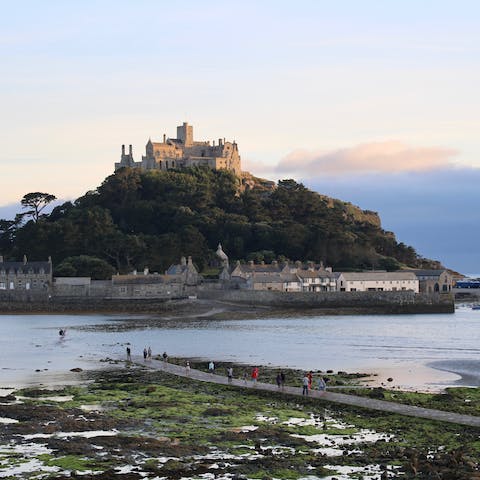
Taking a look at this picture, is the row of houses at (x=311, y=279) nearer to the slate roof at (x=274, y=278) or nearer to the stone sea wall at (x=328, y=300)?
the slate roof at (x=274, y=278)

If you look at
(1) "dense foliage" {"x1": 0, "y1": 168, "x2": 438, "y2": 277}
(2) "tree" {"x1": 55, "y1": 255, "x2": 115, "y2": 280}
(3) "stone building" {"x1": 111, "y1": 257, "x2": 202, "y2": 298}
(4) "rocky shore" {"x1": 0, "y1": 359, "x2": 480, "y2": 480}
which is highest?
(1) "dense foliage" {"x1": 0, "y1": 168, "x2": 438, "y2": 277}

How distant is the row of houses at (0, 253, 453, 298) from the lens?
299ft

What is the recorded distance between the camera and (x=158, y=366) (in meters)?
37.9

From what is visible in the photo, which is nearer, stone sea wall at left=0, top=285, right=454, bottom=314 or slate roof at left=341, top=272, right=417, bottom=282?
stone sea wall at left=0, top=285, right=454, bottom=314

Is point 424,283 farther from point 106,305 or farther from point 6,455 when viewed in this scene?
point 6,455

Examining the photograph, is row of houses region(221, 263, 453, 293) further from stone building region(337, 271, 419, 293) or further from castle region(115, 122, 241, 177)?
castle region(115, 122, 241, 177)

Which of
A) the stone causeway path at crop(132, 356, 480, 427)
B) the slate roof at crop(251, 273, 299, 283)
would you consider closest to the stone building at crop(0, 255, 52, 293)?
the slate roof at crop(251, 273, 299, 283)

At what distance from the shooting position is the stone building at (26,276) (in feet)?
313

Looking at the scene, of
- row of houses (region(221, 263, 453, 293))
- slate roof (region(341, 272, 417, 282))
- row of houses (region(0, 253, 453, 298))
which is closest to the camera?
row of houses (region(0, 253, 453, 298))

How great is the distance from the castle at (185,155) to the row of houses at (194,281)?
35.8 meters

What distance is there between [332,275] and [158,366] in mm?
59831

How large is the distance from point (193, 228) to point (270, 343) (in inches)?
2108

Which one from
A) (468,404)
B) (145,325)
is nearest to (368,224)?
(145,325)

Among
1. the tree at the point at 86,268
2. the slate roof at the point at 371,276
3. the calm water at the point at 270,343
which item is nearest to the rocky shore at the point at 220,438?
the calm water at the point at 270,343
